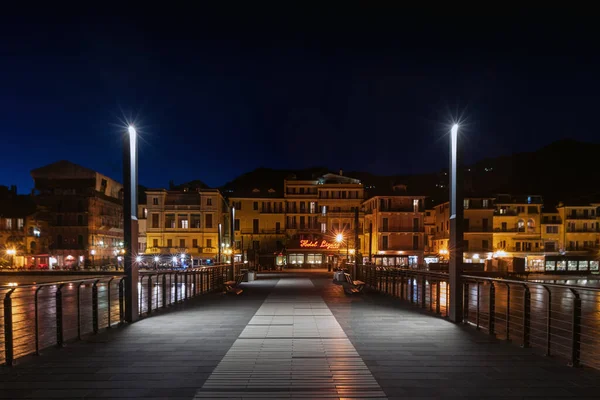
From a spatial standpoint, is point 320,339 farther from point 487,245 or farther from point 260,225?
point 487,245

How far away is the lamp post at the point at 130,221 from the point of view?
34.8 ft

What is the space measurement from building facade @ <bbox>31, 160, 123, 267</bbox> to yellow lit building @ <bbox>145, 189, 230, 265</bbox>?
747 cm

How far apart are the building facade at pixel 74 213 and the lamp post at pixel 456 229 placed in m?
54.8

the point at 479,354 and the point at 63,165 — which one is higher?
the point at 63,165

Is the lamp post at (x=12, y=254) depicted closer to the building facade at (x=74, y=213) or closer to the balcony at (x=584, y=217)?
the building facade at (x=74, y=213)

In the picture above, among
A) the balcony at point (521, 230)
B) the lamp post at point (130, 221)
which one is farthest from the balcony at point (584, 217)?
the lamp post at point (130, 221)

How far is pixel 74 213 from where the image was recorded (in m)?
61.6

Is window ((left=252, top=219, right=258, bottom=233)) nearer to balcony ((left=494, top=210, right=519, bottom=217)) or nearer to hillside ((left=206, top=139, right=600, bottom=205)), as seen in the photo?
balcony ((left=494, top=210, right=519, bottom=217))

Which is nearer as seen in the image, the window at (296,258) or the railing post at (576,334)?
the railing post at (576,334)

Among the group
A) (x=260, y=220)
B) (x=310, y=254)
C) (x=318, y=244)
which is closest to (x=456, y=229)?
(x=318, y=244)

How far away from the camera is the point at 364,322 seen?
36.3 ft

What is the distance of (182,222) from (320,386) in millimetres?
58066

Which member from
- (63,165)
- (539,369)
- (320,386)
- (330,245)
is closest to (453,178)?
(539,369)

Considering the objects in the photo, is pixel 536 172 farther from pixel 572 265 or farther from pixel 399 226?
pixel 399 226
